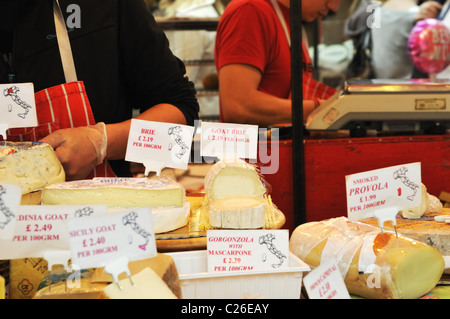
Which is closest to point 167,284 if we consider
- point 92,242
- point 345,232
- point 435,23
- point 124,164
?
point 92,242

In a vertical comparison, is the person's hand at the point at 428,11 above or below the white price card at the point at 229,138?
above

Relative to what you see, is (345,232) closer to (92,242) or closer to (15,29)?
(92,242)

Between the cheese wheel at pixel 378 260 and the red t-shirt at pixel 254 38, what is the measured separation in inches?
45.7

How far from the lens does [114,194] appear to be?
4.19ft

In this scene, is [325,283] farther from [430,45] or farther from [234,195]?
[430,45]

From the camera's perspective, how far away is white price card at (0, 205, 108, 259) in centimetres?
99

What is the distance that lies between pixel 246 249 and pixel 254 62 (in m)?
1.29

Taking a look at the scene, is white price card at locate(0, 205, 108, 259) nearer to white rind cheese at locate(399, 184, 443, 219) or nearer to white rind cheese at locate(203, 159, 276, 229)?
white rind cheese at locate(203, 159, 276, 229)

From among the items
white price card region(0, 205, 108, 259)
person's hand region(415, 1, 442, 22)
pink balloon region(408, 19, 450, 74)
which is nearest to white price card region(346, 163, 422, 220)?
white price card region(0, 205, 108, 259)

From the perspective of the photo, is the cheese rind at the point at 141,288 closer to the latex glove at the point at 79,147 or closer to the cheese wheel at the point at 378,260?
the cheese wheel at the point at 378,260

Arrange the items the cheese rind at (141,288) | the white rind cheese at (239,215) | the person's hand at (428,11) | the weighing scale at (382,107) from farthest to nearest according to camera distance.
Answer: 1. the person's hand at (428,11)
2. the weighing scale at (382,107)
3. the white rind cheese at (239,215)
4. the cheese rind at (141,288)

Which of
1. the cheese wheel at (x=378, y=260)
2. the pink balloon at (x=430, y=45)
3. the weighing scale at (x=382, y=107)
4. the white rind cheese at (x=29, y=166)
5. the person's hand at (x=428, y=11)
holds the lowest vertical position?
the cheese wheel at (x=378, y=260)

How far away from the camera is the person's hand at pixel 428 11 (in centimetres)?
425

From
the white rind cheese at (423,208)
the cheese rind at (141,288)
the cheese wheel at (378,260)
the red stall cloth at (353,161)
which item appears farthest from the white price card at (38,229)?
the red stall cloth at (353,161)
